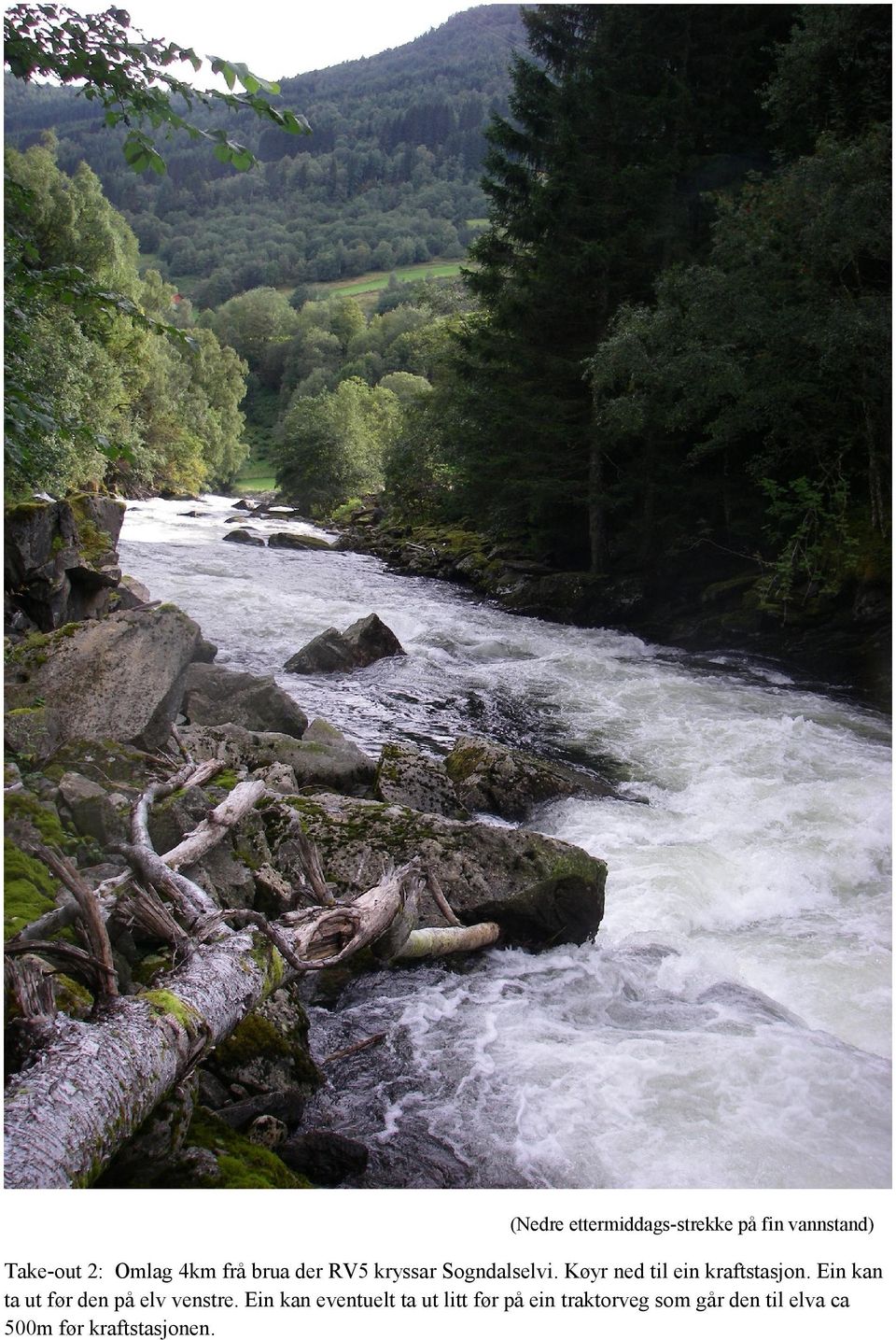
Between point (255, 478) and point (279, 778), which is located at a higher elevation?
point (279, 778)

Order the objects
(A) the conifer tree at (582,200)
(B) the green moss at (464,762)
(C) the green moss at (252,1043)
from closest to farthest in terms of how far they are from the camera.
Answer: (C) the green moss at (252,1043)
(B) the green moss at (464,762)
(A) the conifer tree at (582,200)

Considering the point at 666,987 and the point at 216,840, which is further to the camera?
the point at 666,987

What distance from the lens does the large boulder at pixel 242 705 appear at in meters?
9.41

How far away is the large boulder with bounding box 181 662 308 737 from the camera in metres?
9.41

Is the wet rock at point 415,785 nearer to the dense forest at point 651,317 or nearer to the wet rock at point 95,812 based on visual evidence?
the wet rock at point 95,812

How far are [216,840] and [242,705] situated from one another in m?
4.65

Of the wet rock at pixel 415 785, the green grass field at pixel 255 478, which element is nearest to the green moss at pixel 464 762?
the wet rock at pixel 415 785

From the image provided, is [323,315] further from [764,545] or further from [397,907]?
[397,907]

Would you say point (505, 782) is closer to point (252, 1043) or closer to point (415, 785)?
point (415, 785)

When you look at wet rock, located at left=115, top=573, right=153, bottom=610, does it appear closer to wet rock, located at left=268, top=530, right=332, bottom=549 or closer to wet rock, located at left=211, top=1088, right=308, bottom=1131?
wet rock, located at left=211, top=1088, right=308, bottom=1131

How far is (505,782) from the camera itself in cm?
864

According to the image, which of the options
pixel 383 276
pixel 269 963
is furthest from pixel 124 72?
pixel 383 276

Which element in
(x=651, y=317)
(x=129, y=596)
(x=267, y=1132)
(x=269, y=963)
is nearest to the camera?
(x=267, y=1132)

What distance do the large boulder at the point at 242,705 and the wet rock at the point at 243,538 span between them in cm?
1975
